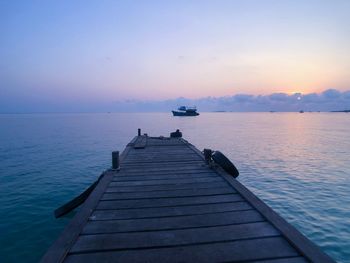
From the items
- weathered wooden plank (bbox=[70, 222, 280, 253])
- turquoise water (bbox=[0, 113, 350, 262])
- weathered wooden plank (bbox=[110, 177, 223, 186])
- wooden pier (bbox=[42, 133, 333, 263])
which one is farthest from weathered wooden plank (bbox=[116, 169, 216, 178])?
weathered wooden plank (bbox=[70, 222, 280, 253])

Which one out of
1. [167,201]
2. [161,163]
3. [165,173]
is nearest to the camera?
[167,201]

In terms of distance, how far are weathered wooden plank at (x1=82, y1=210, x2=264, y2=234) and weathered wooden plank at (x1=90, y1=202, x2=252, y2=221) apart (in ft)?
0.57

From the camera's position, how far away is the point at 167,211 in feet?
16.8

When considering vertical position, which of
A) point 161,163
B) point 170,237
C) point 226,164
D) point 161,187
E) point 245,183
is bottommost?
point 245,183

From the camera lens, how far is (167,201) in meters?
5.72

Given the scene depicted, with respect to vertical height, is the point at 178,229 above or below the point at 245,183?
above

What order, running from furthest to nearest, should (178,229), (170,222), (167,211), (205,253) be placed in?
(167,211) < (170,222) < (178,229) < (205,253)

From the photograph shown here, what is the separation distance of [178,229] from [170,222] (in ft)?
1.05

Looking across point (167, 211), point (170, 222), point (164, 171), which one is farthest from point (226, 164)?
point (170, 222)

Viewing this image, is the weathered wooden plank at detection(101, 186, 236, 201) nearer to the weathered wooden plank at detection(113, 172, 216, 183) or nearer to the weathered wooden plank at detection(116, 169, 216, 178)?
the weathered wooden plank at detection(113, 172, 216, 183)

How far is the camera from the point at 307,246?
11.9ft

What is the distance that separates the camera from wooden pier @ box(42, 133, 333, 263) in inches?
137

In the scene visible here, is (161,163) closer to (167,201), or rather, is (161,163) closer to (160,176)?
(160,176)

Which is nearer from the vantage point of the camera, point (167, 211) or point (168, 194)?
point (167, 211)
